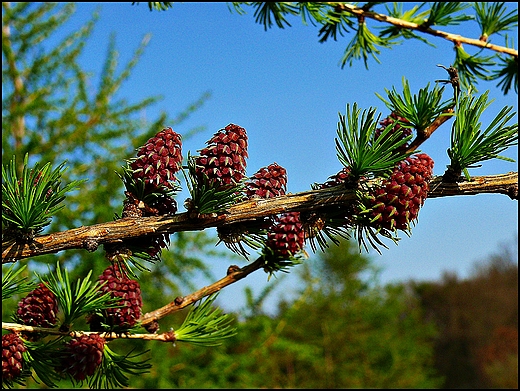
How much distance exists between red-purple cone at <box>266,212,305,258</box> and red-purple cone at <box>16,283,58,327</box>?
185 mm

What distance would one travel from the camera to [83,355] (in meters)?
0.39

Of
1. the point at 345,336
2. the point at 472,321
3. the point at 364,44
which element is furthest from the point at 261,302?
the point at 472,321

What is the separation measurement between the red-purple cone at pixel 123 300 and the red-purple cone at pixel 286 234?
115 millimetres

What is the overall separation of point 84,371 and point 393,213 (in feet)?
0.85

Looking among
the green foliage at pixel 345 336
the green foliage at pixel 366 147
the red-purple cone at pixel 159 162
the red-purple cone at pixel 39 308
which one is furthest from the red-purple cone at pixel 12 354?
the green foliage at pixel 345 336

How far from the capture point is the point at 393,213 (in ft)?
1.07

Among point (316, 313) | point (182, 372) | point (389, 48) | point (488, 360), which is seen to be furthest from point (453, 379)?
point (389, 48)

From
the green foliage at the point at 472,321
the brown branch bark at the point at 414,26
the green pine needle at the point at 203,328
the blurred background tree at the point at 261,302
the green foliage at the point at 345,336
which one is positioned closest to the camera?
the green pine needle at the point at 203,328

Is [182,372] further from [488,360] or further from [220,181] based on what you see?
[488,360]

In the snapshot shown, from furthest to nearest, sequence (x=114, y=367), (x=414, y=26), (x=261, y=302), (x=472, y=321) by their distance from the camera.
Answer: (x=472, y=321) < (x=261, y=302) < (x=414, y=26) < (x=114, y=367)

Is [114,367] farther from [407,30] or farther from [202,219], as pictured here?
[407,30]

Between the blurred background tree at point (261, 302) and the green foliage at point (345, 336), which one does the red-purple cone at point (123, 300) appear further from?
the green foliage at point (345, 336)

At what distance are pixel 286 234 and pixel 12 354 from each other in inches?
8.8

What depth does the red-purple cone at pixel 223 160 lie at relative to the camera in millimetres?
343
